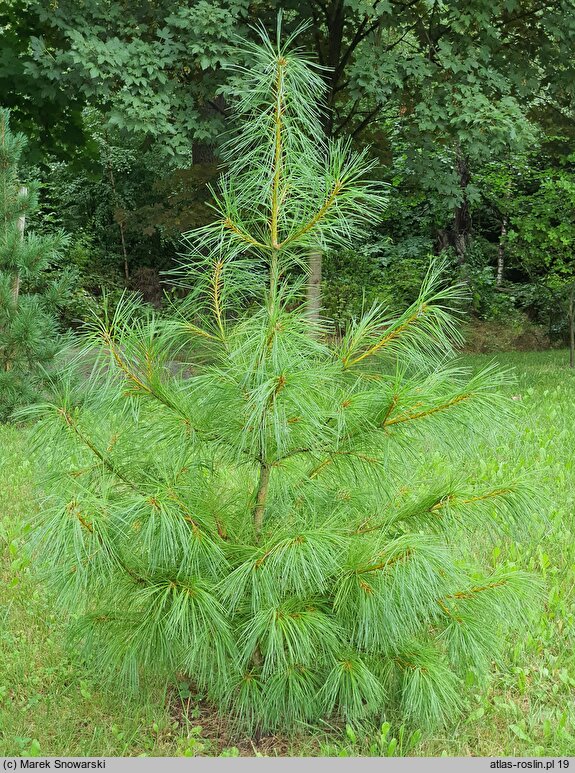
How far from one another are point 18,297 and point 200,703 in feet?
18.5

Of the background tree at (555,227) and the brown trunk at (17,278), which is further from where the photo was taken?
the background tree at (555,227)

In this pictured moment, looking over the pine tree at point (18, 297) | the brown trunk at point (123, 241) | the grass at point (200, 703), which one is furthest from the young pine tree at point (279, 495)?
the brown trunk at point (123, 241)

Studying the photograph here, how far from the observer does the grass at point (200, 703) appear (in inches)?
112

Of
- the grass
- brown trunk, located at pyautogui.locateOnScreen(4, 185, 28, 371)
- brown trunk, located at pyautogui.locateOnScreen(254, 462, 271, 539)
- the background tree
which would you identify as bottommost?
the grass

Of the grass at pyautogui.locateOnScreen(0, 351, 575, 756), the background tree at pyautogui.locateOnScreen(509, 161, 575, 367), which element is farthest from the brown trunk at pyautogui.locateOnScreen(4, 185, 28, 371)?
the background tree at pyautogui.locateOnScreen(509, 161, 575, 367)

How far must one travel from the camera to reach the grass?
2.85 m

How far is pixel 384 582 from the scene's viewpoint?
2.52m

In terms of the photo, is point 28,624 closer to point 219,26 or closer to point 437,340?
point 437,340

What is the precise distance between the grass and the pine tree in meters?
3.49

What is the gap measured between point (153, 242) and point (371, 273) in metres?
4.58

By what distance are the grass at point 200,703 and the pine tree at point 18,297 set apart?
11.5ft

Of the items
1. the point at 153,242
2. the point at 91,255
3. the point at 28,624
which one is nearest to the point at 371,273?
the point at 153,242

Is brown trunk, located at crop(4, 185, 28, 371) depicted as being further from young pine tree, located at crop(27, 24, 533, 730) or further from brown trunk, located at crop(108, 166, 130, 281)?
brown trunk, located at crop(108, 166, 130, 281)

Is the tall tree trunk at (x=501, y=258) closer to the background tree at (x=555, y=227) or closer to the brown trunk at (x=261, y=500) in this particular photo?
the background tree at (x=555, y=227)
